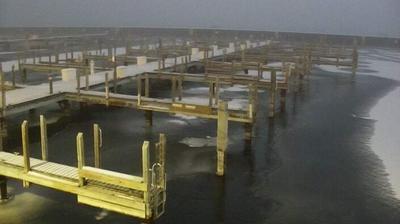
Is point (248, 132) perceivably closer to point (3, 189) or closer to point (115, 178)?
point (115, 178)

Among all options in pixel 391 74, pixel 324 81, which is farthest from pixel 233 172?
pixel 391 74

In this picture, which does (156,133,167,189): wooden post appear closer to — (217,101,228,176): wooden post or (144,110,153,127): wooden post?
(217,101,228,176): wooden post

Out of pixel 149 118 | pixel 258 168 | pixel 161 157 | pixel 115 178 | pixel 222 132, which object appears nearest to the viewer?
pixel 115 178

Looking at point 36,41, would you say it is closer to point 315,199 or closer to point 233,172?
point 233,172

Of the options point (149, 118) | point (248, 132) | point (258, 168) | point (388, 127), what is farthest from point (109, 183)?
point (388, 127)

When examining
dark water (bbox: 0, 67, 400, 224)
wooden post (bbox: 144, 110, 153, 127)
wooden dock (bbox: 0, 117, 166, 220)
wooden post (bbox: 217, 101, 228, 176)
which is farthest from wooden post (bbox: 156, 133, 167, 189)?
A: wooden post (bbox: 144, 110, 153, 127)

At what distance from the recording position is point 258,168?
2217 cm

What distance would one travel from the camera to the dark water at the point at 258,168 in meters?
17.2

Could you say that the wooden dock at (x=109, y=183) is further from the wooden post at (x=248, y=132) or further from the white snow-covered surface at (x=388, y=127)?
the white snow-covered surface at (x=388, y=127)

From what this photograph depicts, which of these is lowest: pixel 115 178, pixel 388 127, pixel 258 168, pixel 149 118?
pixel 258 168

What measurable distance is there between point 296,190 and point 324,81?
3192 centimetres

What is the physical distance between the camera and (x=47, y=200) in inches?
699

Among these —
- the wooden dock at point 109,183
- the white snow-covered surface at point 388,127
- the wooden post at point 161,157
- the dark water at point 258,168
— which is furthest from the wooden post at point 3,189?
the white snow-covered surface at point 388,127

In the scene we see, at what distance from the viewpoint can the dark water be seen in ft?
56.5
